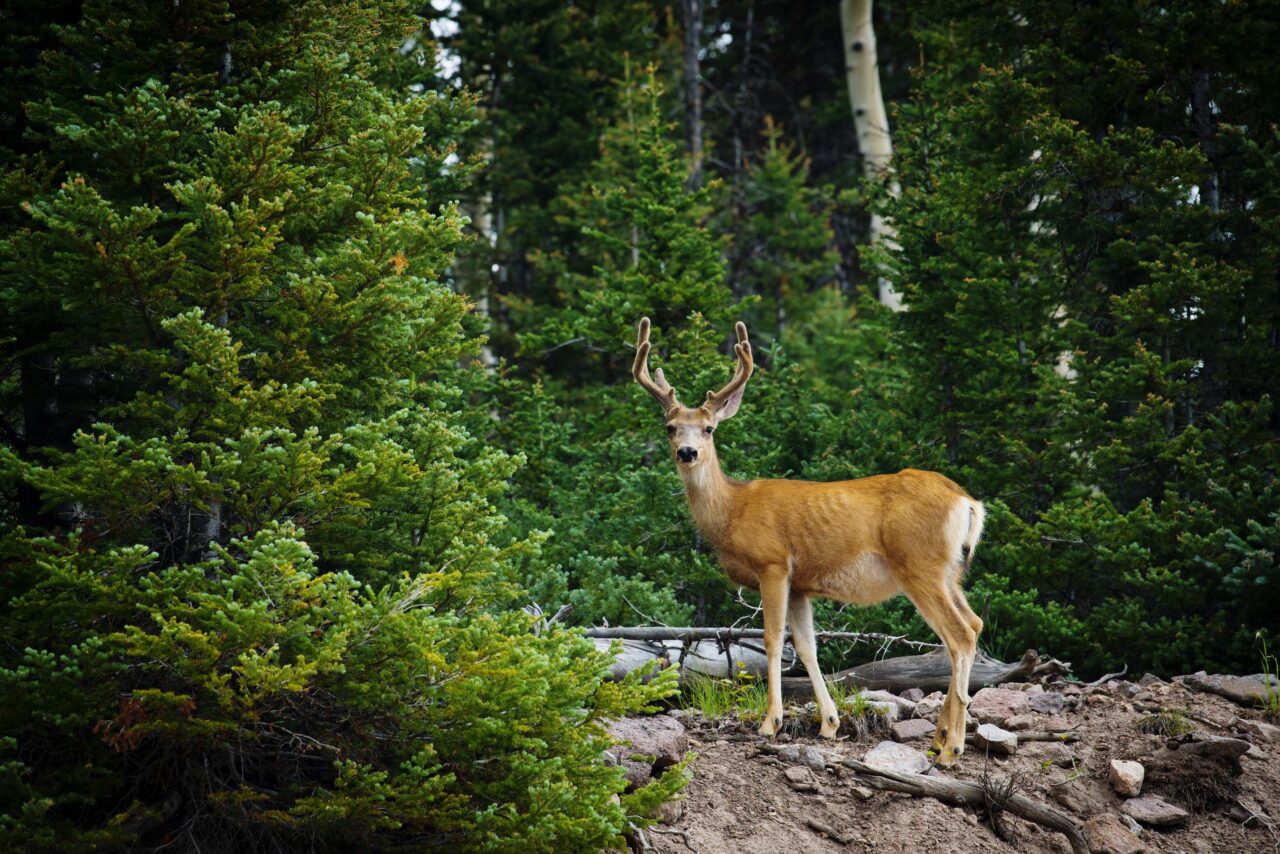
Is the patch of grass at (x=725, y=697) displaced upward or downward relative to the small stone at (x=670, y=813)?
upward

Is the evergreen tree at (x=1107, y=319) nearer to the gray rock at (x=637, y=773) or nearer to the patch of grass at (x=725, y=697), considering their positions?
the patch of grass at (x=725, y=697)

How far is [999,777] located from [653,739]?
7.07ft

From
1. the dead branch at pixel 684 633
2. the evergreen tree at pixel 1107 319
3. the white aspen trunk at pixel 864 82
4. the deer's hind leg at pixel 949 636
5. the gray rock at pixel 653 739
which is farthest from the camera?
the white aspen trunk at pixel 864 82

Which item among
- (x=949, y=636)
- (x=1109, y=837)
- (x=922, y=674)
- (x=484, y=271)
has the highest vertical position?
(x=484, y=271)

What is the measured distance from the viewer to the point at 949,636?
7051 mm

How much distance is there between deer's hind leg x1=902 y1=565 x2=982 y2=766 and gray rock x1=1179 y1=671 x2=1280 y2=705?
2.00 meters

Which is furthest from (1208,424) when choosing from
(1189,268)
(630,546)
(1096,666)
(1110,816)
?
(630,546)

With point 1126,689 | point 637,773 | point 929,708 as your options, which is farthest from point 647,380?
point 1126,689

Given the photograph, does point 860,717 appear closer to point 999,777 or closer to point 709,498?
point 999,777

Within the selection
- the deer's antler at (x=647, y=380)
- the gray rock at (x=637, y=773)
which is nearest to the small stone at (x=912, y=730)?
the gray rock at (x=637, y=773)

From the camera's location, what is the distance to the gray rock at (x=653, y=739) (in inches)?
246

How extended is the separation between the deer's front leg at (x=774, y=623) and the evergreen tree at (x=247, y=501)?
1.93 metres

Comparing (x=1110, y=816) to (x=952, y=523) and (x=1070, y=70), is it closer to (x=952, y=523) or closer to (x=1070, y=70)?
(x=952, y=523)

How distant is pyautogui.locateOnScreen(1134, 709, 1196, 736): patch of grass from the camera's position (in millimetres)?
7188
